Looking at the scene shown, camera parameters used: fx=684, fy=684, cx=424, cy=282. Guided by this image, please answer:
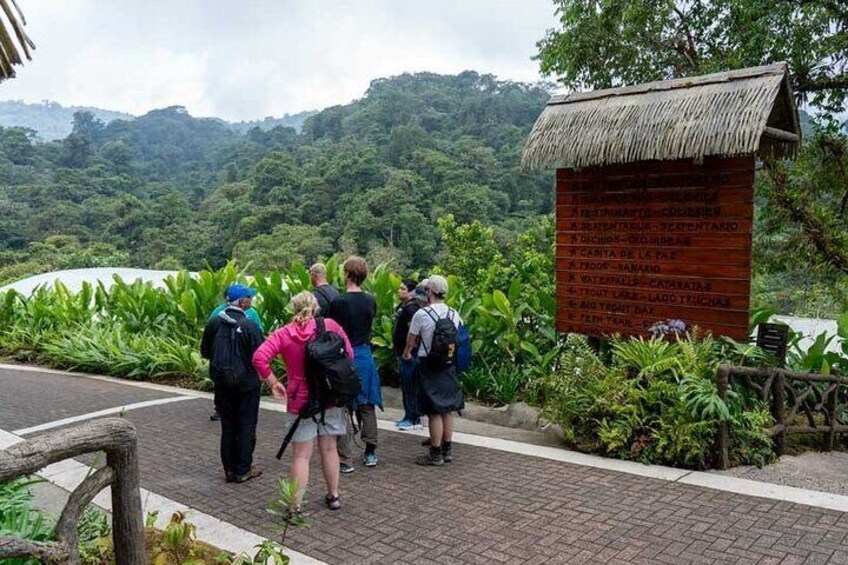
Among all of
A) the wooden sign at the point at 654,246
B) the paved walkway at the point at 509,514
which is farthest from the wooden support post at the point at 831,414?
the paved walkway at the point at 509,514

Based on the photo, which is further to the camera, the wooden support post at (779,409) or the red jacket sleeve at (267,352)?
the wooden support post at (779,409)

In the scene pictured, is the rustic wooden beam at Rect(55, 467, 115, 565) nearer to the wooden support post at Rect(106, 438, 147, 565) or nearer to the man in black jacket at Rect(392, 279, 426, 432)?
the wooden support post at Rect(106, 438, 147, 565)

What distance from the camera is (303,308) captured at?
4453mm

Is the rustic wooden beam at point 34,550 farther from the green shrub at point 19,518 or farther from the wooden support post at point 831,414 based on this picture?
the wooden support post at point 831,414

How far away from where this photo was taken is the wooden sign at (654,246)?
18.7ft

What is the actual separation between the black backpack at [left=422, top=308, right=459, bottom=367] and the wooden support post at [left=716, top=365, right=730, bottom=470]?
6.67 ft

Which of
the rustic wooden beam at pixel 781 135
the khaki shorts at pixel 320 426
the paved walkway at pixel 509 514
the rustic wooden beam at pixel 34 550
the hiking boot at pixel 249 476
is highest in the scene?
the rustic wooden beam at pixel 781 135

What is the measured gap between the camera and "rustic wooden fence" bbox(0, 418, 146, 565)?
2246 millimetres

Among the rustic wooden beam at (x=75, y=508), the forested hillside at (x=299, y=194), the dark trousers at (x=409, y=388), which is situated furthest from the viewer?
the forested hillside at (x=299, y=194)

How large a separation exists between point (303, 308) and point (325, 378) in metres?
0.49

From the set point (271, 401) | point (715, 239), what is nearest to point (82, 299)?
point (271, 401)

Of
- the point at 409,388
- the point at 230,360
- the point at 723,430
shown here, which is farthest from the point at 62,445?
the point at 723,430

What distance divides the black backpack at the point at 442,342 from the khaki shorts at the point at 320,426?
1049mm

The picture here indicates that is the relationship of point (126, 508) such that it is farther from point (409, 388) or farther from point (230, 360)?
point (409, 388)
